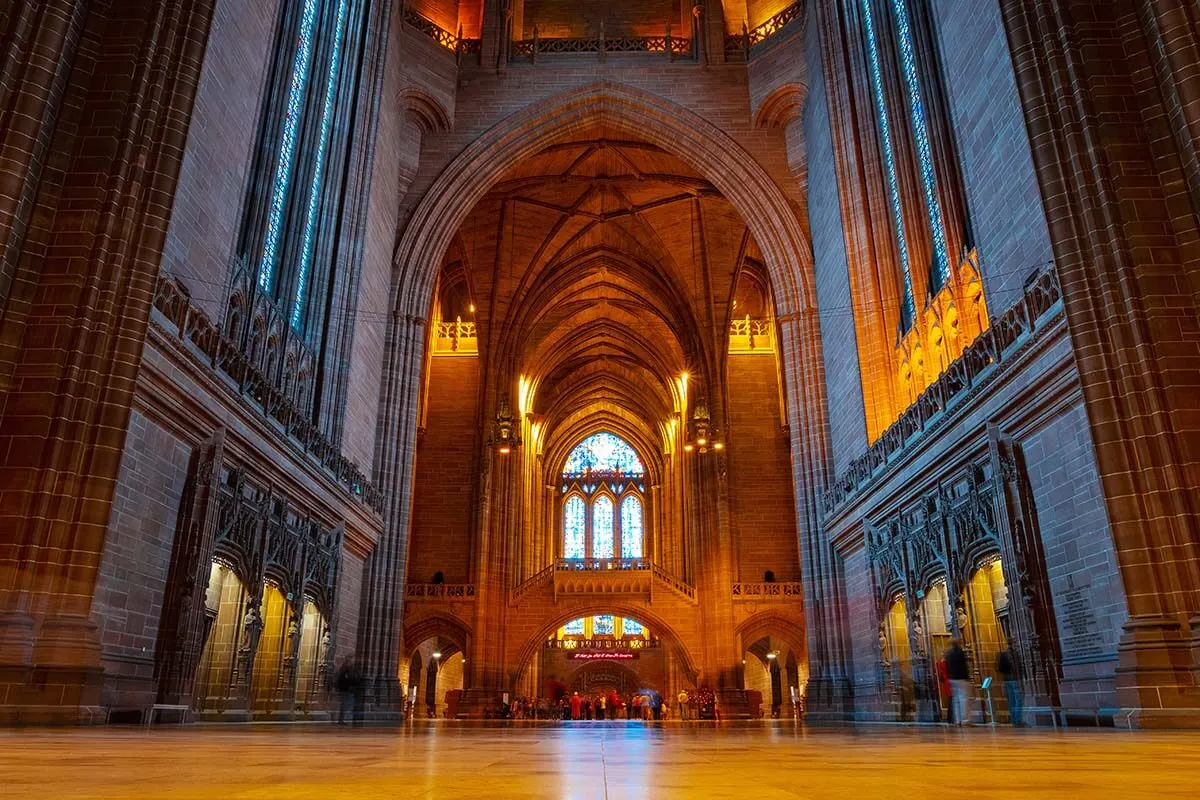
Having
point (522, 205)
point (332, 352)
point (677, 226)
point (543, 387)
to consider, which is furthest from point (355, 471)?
point (543, 387)

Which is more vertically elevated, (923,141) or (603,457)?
(603,457)

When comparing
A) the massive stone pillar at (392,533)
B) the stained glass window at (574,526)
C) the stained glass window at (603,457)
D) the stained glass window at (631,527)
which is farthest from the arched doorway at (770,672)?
the massive stone pillar at (392,533)

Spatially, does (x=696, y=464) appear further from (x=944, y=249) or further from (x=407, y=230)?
(x=944, y=249)

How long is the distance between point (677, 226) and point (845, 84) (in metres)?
11.0

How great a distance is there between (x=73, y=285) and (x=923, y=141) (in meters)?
12.0

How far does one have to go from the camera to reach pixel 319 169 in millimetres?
15078

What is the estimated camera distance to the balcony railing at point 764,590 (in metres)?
24.9

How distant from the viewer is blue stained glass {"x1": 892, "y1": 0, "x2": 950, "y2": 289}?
13059 millimetres

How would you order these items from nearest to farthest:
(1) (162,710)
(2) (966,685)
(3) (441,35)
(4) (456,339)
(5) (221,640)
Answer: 1. (1) (162,710)
2. (2) (966,685)
3. (5) (221,640)
4. (3) (441,35)
5. (4) (456,339)

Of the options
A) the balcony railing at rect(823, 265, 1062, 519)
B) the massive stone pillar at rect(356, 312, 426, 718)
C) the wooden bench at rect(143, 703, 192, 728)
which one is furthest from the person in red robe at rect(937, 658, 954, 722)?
the massive stone pillar at rect(356, 312, 426, 718)

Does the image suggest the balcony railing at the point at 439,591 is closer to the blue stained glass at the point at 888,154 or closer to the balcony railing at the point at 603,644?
the balcony railing at the point at 603,644

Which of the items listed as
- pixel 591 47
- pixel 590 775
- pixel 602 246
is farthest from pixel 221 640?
pixel 602 246

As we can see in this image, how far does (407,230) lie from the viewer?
1942 cm

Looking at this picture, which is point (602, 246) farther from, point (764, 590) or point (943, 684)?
point (943, 684)
